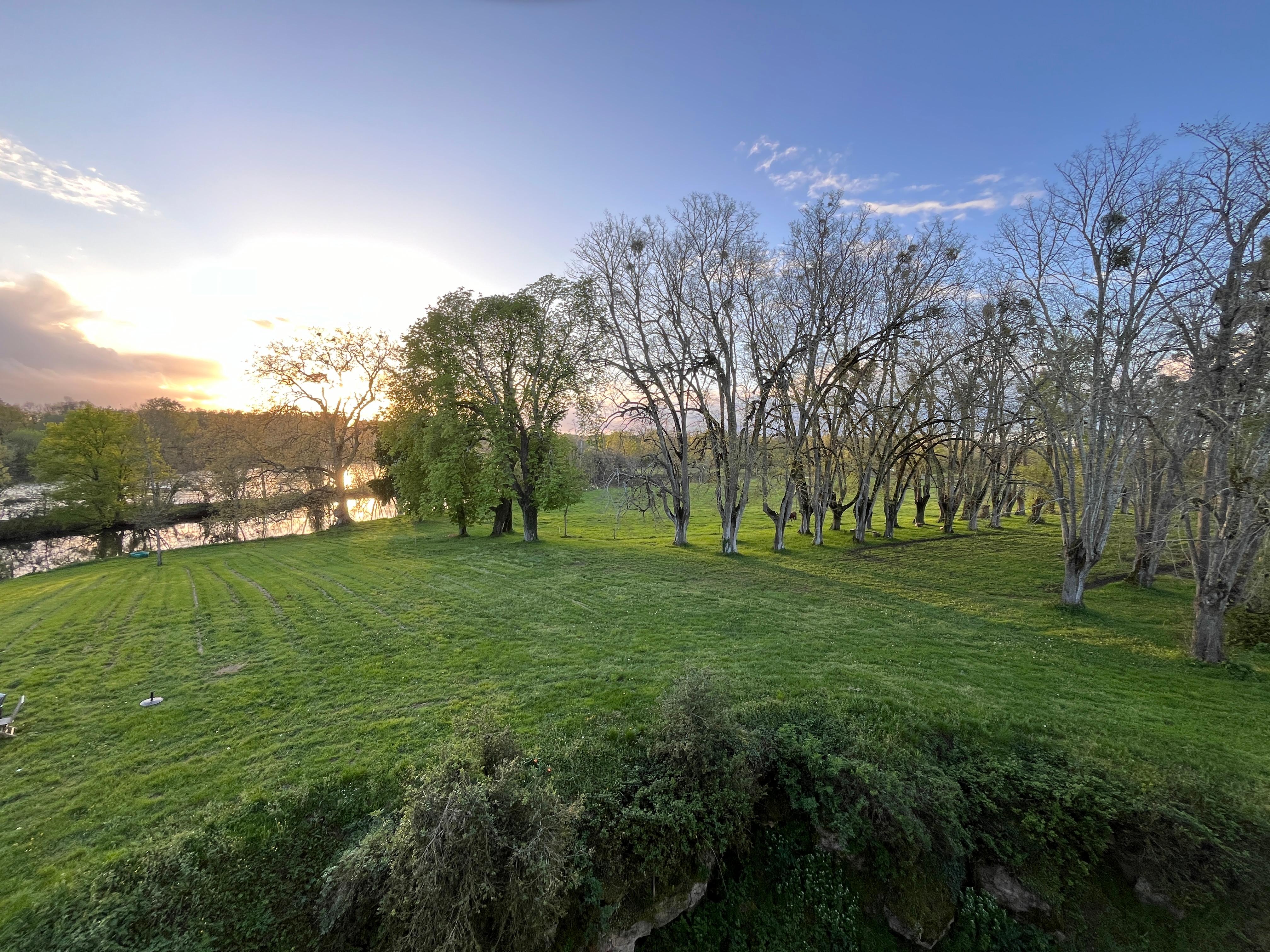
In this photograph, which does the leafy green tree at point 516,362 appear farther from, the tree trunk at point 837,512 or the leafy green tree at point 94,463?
the leafy green tree at point 94,463

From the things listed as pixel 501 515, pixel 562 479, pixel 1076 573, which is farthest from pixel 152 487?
pixel 1076 573

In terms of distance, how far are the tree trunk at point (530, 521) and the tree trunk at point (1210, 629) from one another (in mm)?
22101

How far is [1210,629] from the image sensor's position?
9422 mm

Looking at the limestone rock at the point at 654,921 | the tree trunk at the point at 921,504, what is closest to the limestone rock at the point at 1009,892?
the limestone rock at the point at 654,921

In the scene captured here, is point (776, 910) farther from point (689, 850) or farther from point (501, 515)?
point (501, 515)

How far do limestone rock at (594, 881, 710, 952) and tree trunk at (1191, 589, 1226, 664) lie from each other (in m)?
11.6

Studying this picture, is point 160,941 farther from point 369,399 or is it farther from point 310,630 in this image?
point 369,399

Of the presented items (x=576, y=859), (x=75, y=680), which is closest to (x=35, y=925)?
(x=576, y=859)

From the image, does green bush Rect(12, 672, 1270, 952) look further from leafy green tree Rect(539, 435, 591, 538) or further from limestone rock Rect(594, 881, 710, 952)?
leafy green tree Rect(539, 435, 591, 538)

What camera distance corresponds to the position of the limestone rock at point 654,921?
4.88 meters

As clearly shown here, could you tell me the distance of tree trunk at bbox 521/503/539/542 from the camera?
2358 cm

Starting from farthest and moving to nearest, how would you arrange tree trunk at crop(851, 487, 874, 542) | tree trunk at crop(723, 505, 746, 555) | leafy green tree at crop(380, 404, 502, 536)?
tree trunk at crop(851, 487, 874, 542)
leafy green tree at crop(380, 404, 502, 536)
tree trunk at crop(723, 505, 746, 555)

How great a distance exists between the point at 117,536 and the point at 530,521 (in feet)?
105

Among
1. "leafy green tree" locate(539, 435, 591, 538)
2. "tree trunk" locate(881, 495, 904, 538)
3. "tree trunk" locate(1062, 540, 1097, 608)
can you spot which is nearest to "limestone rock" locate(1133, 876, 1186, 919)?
"tree trunk" locate(1062, 540, 1097, 608)
